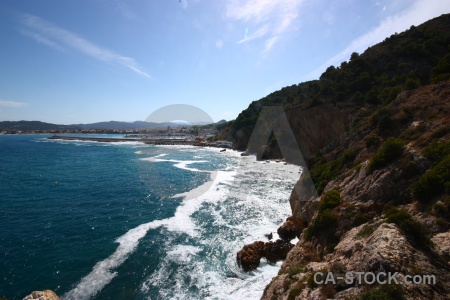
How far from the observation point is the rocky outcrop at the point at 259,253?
707 inches

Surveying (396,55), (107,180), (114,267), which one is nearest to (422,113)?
(114,267)

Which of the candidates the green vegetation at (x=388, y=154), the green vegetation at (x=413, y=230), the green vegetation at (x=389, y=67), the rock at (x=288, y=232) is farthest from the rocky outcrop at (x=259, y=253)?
the green vegetation at (x=389, y=67)

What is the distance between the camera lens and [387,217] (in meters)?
11.7

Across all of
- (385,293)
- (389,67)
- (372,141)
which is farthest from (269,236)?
(389,67)

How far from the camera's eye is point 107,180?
43844mm

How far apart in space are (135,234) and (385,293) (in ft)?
70.3

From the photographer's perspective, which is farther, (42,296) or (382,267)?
(42,296)

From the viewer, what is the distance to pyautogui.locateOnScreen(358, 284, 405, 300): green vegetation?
22.9 ft

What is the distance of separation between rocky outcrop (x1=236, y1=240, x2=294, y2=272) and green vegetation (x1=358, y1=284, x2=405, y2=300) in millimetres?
11540

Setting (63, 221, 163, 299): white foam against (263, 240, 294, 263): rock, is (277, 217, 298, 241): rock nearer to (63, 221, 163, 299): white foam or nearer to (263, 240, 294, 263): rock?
(263, 240, 294, 263): rock

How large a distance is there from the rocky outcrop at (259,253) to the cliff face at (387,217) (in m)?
2.77

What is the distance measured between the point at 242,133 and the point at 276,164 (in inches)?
1551

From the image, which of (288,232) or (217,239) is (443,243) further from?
(217,239)

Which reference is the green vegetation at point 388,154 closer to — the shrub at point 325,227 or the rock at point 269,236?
the shrub at point 325,227
